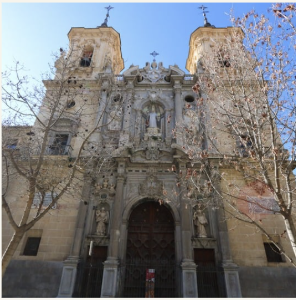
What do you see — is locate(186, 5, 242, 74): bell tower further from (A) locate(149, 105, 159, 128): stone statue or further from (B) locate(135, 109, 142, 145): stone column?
(B) locate(135, 109, 142, 145): stone column

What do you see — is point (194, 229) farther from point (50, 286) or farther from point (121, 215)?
point (50, 286)

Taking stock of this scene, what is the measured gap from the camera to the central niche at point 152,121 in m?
16.2

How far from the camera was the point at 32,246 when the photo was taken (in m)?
12.7

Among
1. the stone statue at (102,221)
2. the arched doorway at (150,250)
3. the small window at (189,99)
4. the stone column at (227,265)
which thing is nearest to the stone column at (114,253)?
the stone statue at (102,221)

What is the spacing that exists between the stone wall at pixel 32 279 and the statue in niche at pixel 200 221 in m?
6.81

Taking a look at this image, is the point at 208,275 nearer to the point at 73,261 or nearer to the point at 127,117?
the point at 73,261

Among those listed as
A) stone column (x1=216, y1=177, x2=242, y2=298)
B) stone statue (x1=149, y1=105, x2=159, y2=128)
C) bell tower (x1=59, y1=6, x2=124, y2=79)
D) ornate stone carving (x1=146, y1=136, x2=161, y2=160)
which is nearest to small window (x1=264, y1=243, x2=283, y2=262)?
stone column (x1=216, y1=177, x2=242, y2=298)

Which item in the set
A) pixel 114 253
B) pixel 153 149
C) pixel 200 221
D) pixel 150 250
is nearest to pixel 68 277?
pixel 114 253

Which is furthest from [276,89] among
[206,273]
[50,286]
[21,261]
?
[21,261]

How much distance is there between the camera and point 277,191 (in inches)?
270

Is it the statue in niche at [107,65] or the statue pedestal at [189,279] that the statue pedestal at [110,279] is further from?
the statue in niche at [107,65]

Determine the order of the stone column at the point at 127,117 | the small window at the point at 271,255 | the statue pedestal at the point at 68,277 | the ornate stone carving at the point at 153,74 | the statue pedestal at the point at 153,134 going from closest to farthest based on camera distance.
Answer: the statue pedestal at the point at 68,277, the small window at the point at 271,255, the stone column at the point at 127,117, the statue pedestal at the point at 153,134, the ornate stone carving at the point at 153,74

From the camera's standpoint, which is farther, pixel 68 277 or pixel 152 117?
pixel 152 117

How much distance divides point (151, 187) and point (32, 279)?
7078mm
